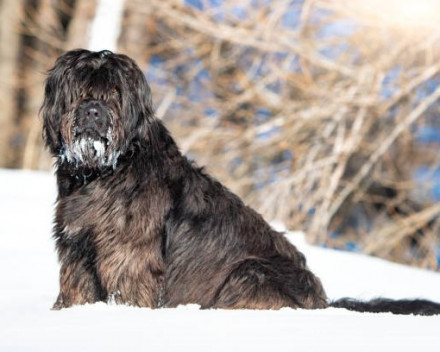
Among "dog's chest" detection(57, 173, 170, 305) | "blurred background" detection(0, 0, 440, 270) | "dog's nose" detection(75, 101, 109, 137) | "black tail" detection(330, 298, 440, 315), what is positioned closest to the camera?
"dog's chest" detection(57, 173, 170, 305)

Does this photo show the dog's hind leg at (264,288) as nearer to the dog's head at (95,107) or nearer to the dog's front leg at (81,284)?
the dog's front leg at (81,284)

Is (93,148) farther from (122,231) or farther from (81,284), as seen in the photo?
(81,284)

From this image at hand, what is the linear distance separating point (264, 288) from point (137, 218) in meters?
0.97

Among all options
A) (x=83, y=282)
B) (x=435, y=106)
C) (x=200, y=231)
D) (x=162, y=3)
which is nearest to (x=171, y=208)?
(x=200, y=231)

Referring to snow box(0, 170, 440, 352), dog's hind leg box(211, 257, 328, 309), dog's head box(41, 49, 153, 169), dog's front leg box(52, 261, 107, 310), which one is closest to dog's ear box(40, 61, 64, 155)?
dog's head box(41, 49, 153, 169)

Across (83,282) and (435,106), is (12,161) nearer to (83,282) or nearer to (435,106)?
(435,106)

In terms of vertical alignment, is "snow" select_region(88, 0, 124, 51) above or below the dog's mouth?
above

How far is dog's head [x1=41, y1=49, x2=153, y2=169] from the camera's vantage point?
5.60 meters

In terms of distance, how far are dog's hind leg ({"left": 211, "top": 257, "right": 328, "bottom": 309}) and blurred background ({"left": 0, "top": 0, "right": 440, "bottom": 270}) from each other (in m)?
6.03

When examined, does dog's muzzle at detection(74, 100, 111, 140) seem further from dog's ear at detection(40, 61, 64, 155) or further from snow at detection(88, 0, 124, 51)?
snow at detection(88, 0, 124, 51)

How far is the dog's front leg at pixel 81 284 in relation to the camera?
5551mm

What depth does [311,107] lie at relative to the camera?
12555 millimetres

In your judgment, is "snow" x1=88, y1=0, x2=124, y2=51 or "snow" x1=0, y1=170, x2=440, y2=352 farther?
"snow" x1=88, y1=0, x2=124, y2=51

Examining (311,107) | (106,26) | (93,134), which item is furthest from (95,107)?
(106,26)
